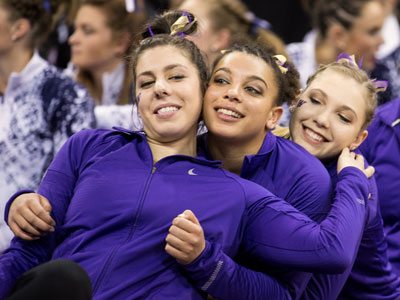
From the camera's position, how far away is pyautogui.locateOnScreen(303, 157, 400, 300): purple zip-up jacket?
2.54 meters

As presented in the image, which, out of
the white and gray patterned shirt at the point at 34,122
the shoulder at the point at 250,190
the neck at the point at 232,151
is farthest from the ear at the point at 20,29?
the shoulder at the point at 250,190

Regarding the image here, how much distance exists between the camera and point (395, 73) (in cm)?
420

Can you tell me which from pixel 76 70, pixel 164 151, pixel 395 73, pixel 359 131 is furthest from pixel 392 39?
pixel 164 151

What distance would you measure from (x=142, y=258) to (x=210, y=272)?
0.54ft

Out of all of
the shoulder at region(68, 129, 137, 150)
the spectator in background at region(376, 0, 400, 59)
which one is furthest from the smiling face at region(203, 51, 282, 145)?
the spectator in background at region(376, 0, 400, 59)

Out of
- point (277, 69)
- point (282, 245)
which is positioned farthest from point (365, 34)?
point (282, 245)

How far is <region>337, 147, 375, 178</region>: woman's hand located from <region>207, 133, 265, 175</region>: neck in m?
0.21

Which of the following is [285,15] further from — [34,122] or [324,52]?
[34,122]

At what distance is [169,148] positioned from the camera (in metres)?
2.39

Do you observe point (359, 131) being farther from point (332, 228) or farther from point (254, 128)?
point (332, 228)

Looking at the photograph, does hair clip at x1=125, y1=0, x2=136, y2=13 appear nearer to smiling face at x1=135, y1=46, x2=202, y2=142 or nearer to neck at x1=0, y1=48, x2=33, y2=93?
neck at x1=0, y1=48, x2=33, y2=93

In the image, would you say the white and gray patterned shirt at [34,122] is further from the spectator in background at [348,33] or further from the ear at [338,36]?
the ear at [338,36]

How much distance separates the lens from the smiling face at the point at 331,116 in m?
2.56

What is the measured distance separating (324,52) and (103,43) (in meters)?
1.08
